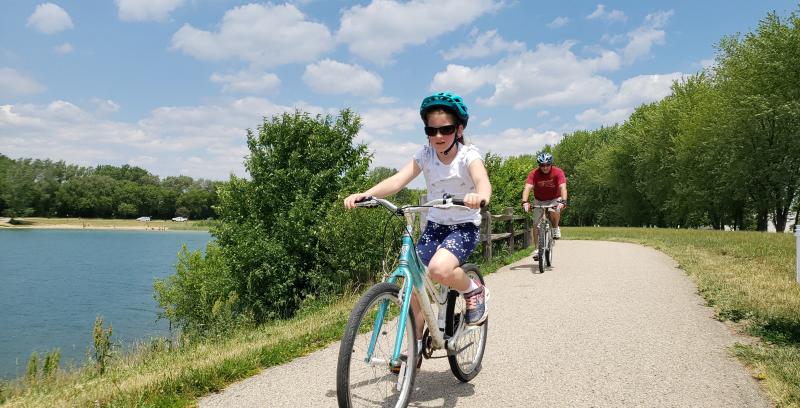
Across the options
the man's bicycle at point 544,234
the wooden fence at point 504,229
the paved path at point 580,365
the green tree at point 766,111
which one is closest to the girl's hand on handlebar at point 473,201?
the paved path at point 580,365

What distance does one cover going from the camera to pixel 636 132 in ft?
174

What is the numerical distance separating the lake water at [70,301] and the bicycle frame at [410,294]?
34.9 ft

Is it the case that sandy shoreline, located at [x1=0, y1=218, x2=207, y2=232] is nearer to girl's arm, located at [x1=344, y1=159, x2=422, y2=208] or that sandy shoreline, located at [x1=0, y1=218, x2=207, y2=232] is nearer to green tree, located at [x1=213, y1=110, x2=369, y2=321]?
green tree, located at [x1=213, y1=110, x2=369, y2=321]

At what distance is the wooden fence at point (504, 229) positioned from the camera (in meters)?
11.7

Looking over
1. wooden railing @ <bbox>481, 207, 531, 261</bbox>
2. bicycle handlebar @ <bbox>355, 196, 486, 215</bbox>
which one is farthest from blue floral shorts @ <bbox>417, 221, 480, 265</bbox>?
wooden railing @ <bbox>481, 207, 531, 261</bbox>

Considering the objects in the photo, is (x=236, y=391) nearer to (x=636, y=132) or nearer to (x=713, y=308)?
(x=713, y=308)

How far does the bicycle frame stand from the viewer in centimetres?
304

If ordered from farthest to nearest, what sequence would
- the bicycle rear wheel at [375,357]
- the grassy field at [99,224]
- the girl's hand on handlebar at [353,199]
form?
1. the grassy field at [99,224]
2. the girl's hand on handlebar at [353,199]
3. the bicycle rear wheel at [375,357]

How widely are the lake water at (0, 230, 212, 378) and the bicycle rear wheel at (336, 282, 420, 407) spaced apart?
1051cm

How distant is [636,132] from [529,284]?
4980 cm

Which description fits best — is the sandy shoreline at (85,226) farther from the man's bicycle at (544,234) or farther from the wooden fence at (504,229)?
the man's bicycle at (544,234)

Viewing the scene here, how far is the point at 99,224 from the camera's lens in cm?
12431

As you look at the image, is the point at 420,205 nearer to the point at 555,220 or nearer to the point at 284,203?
the point at 555,220

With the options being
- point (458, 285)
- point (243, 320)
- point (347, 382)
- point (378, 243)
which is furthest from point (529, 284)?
point (243, 320)
